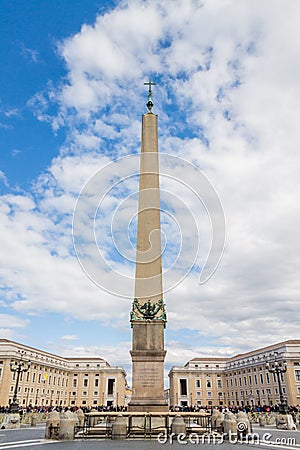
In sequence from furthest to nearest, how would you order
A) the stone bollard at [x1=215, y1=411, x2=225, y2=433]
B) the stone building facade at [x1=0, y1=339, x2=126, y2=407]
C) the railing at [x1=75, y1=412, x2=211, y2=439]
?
the stone building facade at [x1=0, y1=339, x2=126, y2=407] < the stone bollard at [x1=215, y1=411, x2=225, y2=433] < the railing at [x1=75, y1=412, x2=211, y2=439]

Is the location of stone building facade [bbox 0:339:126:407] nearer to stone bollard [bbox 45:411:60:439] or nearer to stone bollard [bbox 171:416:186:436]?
stone bollard [bbox 45:411:60:439]

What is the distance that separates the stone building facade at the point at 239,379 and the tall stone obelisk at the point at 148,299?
51507mm

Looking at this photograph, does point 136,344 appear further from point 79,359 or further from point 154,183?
point 79,359

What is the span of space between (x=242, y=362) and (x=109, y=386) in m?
31.9

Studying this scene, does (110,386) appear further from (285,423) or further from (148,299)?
(148,299)

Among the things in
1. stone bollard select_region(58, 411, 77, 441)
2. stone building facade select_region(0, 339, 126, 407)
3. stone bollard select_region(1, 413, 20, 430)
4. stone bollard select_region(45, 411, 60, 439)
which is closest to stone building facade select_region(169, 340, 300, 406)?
stone building facade select_region(0, 339, 126, 407)

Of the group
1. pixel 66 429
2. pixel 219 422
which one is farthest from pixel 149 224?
pixel 66 429

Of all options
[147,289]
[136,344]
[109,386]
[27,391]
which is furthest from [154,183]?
[109,386]

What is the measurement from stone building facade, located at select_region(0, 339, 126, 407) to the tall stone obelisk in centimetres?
5641

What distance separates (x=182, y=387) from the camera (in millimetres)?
95750

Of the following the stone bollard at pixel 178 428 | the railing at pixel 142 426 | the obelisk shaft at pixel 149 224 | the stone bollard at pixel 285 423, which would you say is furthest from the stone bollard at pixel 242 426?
the stone bollard at pixel 285 423

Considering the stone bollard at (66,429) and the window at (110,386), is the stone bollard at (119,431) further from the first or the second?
the window at (110,386)

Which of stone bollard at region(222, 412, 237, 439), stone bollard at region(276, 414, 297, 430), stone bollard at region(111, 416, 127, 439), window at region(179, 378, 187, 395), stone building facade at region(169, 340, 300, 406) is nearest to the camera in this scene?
stone bollard at region(111, 416, 127, 439)

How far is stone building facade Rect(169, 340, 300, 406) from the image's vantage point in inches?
2532
